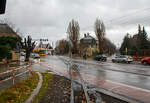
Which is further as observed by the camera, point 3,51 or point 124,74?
point 3,51

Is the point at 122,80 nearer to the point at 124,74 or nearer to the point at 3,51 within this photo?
the point at 124,74

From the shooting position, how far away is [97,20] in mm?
42375

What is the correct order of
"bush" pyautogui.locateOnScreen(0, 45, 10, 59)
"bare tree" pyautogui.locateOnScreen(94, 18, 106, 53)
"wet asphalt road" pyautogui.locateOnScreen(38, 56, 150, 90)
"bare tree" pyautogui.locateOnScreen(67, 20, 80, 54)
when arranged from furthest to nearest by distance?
"bare tree" pyautogui.locateOnScreen(67, 20, 80, 54) → "bare tree" pyautogui.locateOnScreen(94, 18, 106, 53) → "bush" pyautogui.locateOnScreen(0, 45, 10, 59) → "wet asphalt road" pyautogui.locateOnScreen(38, 56, 150, 90)

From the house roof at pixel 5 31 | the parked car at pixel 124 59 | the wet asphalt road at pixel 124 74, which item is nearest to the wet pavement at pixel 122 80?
Answer: the wet asphalt road at pixel 124 74

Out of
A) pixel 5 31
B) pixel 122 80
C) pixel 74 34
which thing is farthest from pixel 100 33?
pixel 122 80

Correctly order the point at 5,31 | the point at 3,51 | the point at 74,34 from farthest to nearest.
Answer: the point at 74,34 → the point at 5,31 → the point at 3,51

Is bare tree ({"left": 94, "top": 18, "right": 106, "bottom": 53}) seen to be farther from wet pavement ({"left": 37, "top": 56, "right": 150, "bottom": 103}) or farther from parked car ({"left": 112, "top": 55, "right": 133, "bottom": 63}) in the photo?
wet pavement ({"left": 37, "top": 56, "right": 150, "bottom": 103})

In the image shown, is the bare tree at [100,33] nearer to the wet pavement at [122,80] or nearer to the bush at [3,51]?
the bush at [3,51]

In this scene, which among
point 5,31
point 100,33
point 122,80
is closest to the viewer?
point 122,80

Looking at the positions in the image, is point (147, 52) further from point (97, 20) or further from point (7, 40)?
point (7, 40)

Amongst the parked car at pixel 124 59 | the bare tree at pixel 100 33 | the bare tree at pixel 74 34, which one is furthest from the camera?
the bare tree at pixel 74 34

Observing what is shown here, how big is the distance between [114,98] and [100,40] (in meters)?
35.5

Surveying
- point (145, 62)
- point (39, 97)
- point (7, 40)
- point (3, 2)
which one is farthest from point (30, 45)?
point (3, 2)

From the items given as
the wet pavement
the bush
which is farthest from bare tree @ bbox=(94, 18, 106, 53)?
the wet pavement
